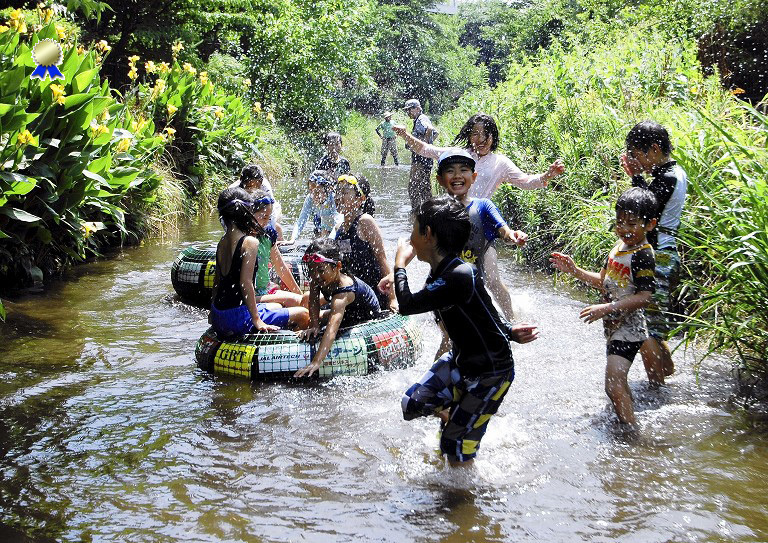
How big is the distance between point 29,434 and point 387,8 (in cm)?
3955

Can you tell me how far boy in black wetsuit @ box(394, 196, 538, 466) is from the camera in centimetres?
425

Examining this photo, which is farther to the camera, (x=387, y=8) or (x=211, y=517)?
(x=387, y=8)

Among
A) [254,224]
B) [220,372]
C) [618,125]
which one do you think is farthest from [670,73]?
[220,372]

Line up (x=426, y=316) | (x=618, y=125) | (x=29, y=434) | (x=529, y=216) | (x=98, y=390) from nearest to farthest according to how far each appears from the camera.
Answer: (x=29, y=434)
(x=98, y=390)
(x=426, y=316)
(x=618, y=125)
(x=529, y=216)

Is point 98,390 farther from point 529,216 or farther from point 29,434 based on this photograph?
point 529,216

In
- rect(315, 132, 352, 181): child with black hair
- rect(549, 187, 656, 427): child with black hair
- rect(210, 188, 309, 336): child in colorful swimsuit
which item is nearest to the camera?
rect(549, 187, 656, 427): child with black hair

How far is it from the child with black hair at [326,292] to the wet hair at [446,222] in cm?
199

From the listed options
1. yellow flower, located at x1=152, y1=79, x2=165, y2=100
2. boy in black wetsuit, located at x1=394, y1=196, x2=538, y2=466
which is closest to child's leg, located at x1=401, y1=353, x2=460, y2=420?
boy in black wetsuit, located at x1=394, y1=196, x2=538, y2=466

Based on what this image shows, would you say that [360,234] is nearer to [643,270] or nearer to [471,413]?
[643,270]

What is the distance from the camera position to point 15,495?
14.4ft

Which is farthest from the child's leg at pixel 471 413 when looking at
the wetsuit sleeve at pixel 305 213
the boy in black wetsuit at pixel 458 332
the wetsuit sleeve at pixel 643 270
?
the wetsuit sleeve at pixel 305 213

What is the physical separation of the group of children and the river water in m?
0.35

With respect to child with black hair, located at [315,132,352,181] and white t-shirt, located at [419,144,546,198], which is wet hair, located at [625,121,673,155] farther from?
child with black hair, located at [315,132,352,181]

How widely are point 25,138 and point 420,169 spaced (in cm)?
A: 600
